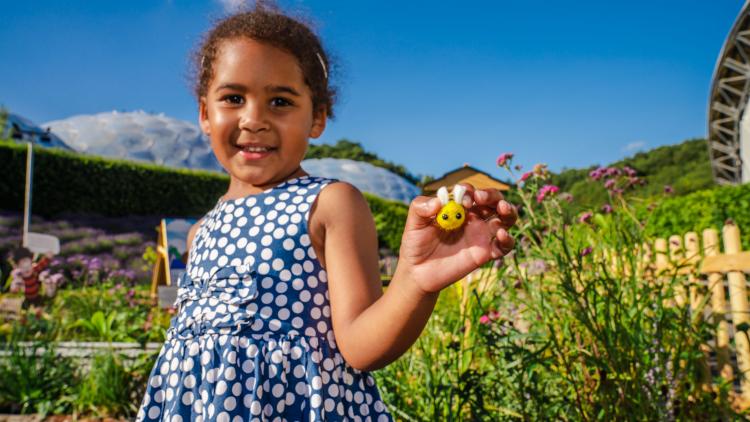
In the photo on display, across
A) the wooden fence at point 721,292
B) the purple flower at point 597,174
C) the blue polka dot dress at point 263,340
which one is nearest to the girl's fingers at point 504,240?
the blue polka dot dress at point 263,340

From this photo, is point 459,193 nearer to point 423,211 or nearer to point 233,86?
point 423,211

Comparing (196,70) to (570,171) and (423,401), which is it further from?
(570,171)

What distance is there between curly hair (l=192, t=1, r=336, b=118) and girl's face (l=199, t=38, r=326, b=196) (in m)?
0.03

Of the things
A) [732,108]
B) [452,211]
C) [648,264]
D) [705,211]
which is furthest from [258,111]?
[732,108]

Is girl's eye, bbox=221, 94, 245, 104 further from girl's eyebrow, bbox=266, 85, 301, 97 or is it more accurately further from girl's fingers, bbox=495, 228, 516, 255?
girl's fingers, bbox=495, 228, 516, 255

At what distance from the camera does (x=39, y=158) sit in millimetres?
15133

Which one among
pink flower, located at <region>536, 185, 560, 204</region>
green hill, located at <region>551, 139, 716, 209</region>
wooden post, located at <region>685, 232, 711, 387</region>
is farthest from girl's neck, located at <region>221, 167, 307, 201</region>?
green hill, located at <region>551, 139, 716, 209</region>

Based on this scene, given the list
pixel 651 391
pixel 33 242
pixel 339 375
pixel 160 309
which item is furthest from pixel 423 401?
pixel 33 242

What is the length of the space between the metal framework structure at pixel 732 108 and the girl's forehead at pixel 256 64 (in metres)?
26.8

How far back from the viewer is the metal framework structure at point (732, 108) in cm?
2475

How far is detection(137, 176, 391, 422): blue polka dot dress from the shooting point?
42.1 inches

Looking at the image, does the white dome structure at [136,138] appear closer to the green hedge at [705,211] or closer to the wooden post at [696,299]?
the green hedge at [705,211]

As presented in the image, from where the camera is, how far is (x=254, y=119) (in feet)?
4.09

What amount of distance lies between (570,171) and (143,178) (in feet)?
69.6
